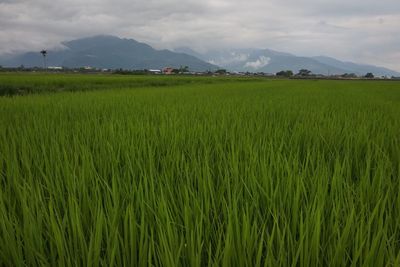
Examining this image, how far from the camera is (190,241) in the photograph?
76 centimetres

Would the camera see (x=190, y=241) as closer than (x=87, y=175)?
Yes

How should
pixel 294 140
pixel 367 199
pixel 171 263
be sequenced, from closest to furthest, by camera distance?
pixel 171 263 < pixel 367 199 < pixel 294 140

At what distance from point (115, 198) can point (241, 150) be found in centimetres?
99

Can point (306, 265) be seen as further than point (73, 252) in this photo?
No

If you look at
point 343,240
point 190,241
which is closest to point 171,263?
point 190,241

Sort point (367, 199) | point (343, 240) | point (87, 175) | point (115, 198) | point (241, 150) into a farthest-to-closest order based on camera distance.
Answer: point (241, 150) < point (87, 175) < point (367, 199) < point (115, 198) < point (343, 240)

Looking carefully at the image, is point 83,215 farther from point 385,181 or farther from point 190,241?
point 385,181

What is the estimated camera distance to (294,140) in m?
2.30

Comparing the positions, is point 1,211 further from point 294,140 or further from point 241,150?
point 294,140

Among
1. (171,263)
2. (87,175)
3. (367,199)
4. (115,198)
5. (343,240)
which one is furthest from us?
(87,175)

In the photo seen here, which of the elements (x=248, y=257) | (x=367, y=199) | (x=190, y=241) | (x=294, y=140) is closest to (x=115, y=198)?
(x=190, y=241)

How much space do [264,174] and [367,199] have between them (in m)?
0.36

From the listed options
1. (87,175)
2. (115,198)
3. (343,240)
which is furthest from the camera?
(87,175)

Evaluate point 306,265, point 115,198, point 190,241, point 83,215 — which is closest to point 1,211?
point 83,215
